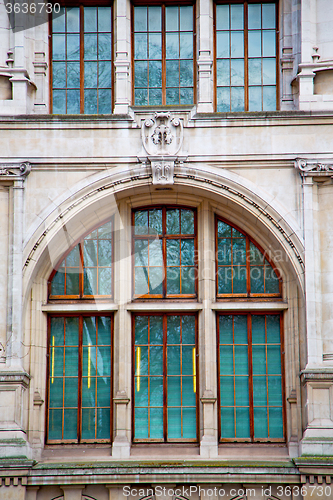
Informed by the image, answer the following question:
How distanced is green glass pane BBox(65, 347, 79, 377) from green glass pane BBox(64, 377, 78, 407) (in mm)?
121

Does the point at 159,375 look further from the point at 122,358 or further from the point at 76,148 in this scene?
the point at 76,148

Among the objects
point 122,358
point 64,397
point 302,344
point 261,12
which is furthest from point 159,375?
point 261,12

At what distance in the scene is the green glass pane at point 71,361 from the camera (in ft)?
52.3

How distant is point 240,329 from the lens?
1609 cm

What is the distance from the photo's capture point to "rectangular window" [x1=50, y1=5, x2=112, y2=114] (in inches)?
655

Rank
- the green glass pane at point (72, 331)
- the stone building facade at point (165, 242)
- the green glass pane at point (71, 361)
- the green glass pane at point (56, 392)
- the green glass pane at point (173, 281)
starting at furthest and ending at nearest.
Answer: the green glass pane at point (173, 281), the green glass pane at point (72, 331), the green glass pane at point (71, 361), the green glass pane at point (56, 392), the stone building facade at point (165, 242)

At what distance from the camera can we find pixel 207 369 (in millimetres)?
15672

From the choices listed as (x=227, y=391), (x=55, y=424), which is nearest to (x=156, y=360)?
(x=227, y=391)

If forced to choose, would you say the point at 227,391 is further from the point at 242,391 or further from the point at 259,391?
the point at 259,391

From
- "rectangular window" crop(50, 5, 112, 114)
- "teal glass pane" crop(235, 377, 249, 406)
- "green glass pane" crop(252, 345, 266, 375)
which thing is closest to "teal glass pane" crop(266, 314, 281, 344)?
"green glass pane" crop(252, 345, 266, 375)

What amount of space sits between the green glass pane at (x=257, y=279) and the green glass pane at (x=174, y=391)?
238cm

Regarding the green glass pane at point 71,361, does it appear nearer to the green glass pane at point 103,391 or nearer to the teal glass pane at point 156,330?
the green glass pane at point 103,391

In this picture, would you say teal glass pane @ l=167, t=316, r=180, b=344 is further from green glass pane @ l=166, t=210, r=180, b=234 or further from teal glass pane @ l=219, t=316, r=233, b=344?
green glass pane @ l=166, t=210, r=180, b=234

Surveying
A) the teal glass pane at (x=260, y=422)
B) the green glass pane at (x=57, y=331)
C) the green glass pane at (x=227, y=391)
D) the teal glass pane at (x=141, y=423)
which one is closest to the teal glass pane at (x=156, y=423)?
the teal glass pane at (x=141, y=423)
